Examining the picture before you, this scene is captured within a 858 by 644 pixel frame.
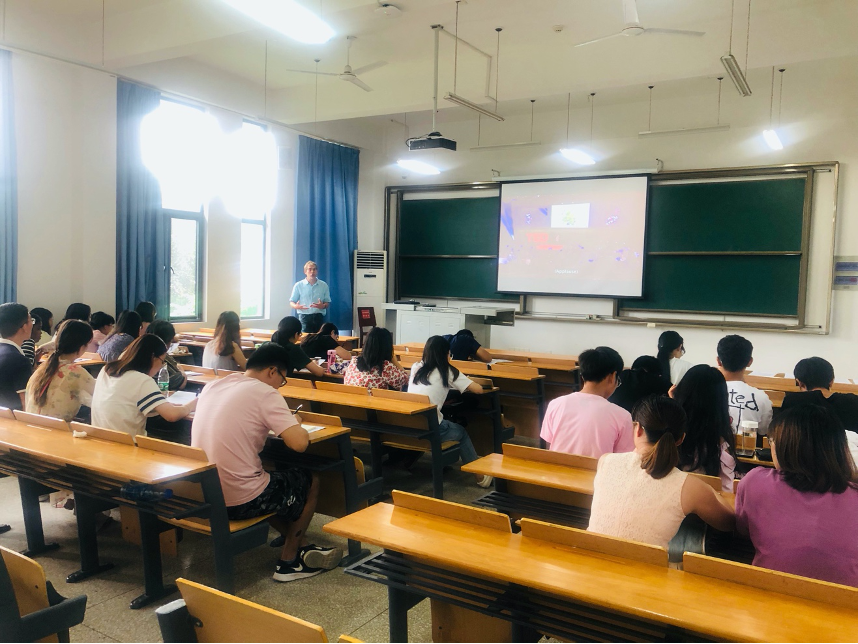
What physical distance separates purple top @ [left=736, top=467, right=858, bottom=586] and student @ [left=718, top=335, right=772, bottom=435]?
1.44m

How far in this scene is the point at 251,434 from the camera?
2.72 m

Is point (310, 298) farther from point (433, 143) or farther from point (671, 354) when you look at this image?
point (671, 354)

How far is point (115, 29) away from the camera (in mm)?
6527

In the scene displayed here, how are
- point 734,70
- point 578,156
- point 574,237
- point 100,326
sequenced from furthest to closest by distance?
point 574,237
point 578,156
point 100,326
point 734,70

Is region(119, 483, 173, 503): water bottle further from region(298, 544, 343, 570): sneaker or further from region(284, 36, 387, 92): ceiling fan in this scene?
region(284, 36, 387, 92): ceiling fan

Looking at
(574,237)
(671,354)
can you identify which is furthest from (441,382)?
(574,237)

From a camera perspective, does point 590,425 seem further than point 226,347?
No

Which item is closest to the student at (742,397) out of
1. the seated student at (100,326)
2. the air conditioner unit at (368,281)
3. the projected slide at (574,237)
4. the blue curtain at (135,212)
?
the seated student at (100,326)

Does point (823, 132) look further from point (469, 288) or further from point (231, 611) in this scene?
point (231, 611)

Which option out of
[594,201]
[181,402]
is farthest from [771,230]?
[181,402]

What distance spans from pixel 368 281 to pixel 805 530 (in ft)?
29.3

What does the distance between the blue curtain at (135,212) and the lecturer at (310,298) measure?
1895 millimetres

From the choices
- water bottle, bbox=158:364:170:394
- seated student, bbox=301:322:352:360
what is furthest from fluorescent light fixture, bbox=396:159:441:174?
water bottle, bbox=158:364:170:394

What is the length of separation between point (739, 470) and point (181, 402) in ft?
9.15
